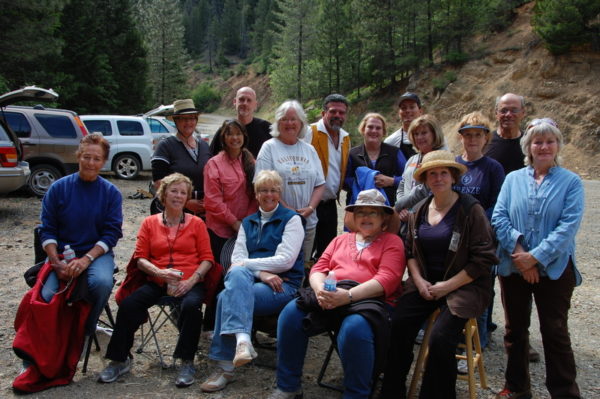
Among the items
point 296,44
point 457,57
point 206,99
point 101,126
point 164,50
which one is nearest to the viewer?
point 101,126

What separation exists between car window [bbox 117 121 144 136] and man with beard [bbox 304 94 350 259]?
414 inches

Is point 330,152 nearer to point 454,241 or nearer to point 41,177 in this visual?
point 454,241

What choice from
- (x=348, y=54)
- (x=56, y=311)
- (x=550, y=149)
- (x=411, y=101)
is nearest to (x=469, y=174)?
(x=550, y=149)

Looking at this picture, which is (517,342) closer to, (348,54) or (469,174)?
(469,174)

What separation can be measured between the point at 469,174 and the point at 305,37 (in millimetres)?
38848

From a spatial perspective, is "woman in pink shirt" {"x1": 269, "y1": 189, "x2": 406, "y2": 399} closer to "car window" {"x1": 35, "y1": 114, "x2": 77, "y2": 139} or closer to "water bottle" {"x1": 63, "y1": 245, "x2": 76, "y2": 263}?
"water bottle" {"x1": 63, "y1": 245, "x2": 76, "y2": 263}

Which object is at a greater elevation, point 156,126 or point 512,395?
point 156,126

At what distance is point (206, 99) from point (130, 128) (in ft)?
182

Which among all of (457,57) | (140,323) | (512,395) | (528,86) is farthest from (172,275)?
(457,57)

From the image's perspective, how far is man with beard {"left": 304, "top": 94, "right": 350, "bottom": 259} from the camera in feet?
15.1

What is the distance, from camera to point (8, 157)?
8305 millimetres

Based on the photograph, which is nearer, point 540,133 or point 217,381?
point 540,133

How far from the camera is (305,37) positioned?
40.2 metres

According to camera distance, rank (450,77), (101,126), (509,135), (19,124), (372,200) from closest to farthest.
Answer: (372,200), (509,135), (19,124), (101,126), (450,77)
